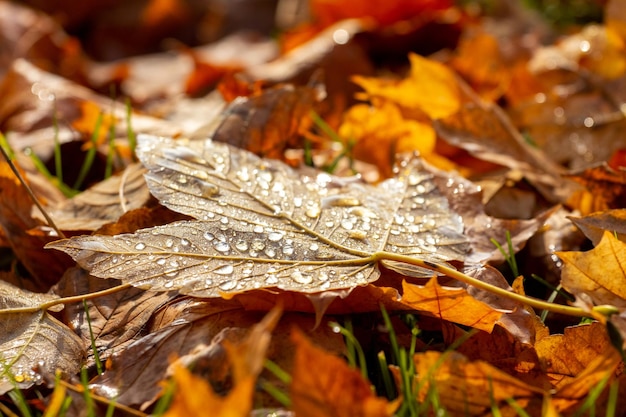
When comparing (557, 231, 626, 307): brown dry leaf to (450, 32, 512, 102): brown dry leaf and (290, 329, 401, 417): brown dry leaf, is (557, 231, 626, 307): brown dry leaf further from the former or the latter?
(450, 32, 512, 102): brown dry leaf

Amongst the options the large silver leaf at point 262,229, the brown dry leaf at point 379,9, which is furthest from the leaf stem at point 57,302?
the brown dry leaf at point 379,9

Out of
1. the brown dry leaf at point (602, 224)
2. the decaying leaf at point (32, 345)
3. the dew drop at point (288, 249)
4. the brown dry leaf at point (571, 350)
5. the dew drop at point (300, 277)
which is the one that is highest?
the dew drop at point (288, 249)

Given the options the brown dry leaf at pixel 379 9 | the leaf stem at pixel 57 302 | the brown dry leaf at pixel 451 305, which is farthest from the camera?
the brown dry leaf at pixel 379 9

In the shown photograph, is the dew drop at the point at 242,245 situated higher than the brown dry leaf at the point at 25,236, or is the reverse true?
the dew drop at the point at 242,245

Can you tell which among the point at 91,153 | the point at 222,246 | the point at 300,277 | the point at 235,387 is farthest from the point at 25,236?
the point at 235,387

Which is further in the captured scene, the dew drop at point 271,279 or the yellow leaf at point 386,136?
the yellow leaf at point 386,136

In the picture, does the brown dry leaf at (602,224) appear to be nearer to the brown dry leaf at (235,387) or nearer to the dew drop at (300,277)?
the dew drop at (300,277)

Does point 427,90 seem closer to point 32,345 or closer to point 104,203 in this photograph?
point 104,203
